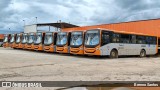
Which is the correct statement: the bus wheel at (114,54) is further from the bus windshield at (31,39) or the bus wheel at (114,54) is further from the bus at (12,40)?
the bus at (12,40)

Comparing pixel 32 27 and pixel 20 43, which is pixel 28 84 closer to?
pixel 20 43

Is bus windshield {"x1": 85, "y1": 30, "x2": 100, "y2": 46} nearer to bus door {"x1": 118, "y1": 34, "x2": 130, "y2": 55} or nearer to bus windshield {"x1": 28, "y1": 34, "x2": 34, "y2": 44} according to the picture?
bus door {"x1": 118, "y1": 34, "x2": 130, "y2": 55}

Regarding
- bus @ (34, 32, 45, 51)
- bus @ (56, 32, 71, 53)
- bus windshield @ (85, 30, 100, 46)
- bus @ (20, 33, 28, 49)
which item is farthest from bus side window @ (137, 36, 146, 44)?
bus @ (20, 33, 28, 49)

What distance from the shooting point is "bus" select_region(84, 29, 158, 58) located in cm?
2150

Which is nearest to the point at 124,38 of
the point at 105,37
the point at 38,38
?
the point at 105,37

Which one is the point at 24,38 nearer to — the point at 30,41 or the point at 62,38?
the point at 30,41

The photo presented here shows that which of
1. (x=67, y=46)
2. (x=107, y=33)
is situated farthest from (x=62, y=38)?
(x=107, y=33)

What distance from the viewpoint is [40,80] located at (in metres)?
9.15

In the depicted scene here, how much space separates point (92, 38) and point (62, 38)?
16.4 feet

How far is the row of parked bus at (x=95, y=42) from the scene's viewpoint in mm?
21719

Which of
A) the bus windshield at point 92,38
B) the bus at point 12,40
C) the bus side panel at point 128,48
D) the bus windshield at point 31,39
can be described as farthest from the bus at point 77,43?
the bus at point 12,40

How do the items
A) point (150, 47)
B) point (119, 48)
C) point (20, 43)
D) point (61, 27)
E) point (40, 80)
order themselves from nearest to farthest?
point (40, 80), point (119, 48), point (150, 47), point (20, 43), point (61, 27)

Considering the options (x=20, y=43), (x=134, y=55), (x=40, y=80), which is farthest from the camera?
(x=20, y=43)

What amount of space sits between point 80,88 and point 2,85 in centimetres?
241
